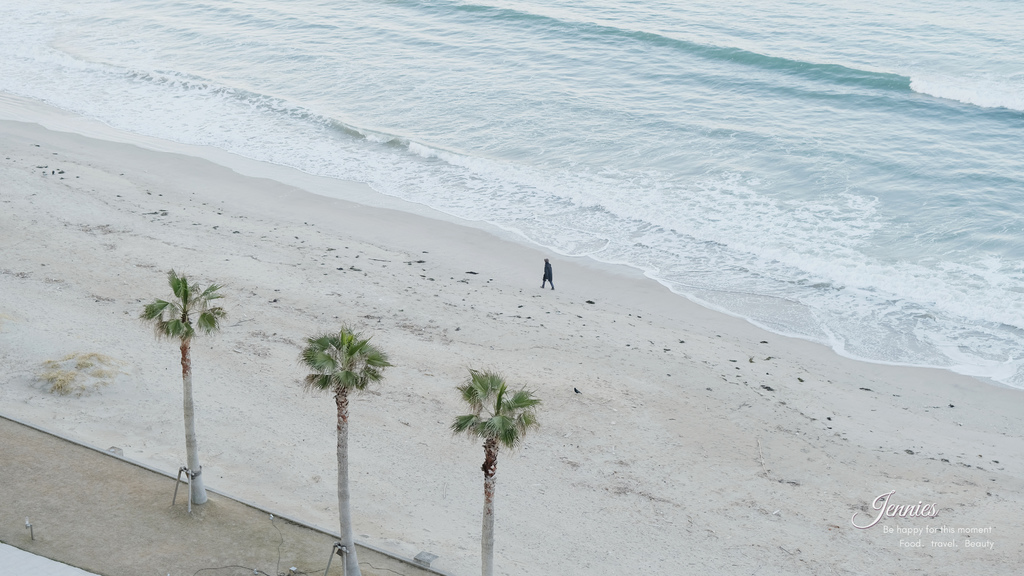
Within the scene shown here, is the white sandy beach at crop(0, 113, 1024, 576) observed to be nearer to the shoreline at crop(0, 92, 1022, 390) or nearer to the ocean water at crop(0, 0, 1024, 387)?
the shoreline at crop(0, 92, 1022, 390)

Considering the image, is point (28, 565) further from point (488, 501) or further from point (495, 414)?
point (495, 414)

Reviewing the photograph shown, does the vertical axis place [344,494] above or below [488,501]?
below

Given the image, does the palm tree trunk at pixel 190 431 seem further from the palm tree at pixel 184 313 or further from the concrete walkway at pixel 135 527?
the concrete walkway at pixel 135 527

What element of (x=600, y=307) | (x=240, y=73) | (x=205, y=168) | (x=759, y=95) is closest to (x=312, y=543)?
(x=600, y=307)

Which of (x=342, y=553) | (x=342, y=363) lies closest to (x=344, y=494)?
(x=342, y=553)

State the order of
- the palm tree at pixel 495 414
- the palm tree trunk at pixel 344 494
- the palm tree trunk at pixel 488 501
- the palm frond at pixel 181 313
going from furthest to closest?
1. the palm frond at pixel 181 313
2. the palm tree trunk at pixel 344 494
3. the palm tree trunk at pixel 488 501
4. the palm tree at pixel 495 414

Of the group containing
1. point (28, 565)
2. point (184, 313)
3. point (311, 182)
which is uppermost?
point (184, 313)

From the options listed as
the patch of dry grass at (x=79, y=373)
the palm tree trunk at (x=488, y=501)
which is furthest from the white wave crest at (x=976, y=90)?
the patch of dry grass at (x=79, y=373)
